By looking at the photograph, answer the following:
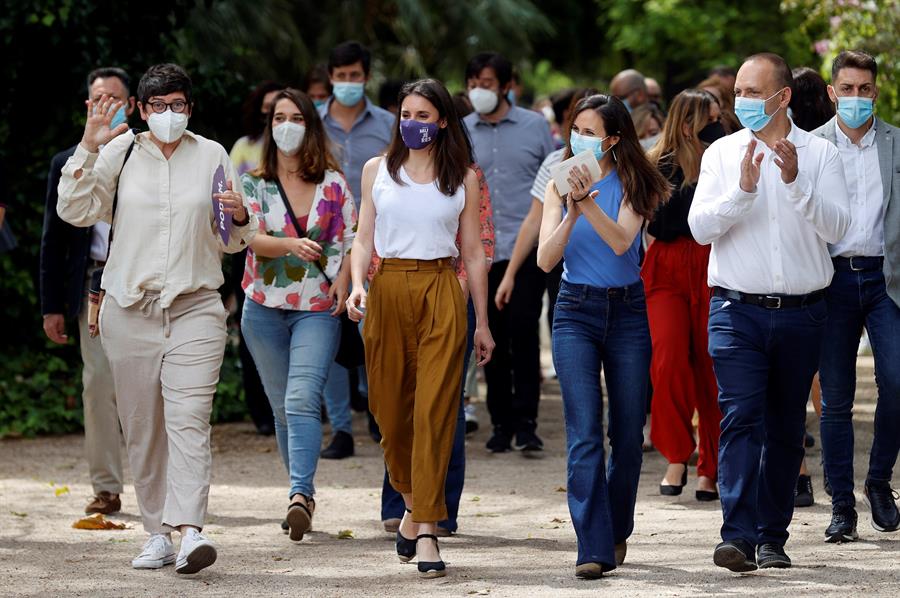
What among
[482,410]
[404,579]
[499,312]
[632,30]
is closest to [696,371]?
[499,312]

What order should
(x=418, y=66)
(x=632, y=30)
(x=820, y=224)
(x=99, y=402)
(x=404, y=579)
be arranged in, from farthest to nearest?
(x=632, y=30)
(x=418, y=66)
(x=99, y=402)
(x=404, y=579)
(x=820, y=224)

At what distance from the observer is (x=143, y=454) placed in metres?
7.45

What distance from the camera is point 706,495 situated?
8.99m

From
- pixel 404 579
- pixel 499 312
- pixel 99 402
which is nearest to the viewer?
pixel 404 579

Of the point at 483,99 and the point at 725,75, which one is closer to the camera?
the point at 483,99

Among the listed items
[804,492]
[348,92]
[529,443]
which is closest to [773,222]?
[804,492]

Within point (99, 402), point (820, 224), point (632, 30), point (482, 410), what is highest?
point (632, 30)

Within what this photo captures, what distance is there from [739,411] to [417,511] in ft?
4.73

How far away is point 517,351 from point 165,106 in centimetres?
416

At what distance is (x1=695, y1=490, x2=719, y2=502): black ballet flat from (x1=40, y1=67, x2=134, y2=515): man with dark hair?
124 inches

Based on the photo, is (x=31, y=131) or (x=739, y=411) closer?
(x=739, y=411)

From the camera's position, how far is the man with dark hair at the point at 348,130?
1084 cm

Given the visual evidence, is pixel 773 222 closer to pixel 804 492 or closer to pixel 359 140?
pixel 804 492

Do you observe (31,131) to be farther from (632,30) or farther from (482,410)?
(632,30)
